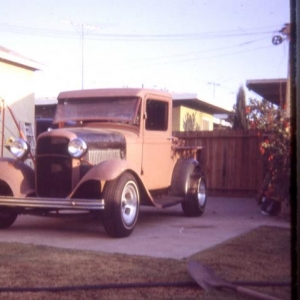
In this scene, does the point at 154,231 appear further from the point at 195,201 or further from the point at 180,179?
the point at 195,201

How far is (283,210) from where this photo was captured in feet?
35.9

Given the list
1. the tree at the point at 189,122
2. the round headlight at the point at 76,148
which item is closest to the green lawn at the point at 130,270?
the round headlight at the point at 76,148

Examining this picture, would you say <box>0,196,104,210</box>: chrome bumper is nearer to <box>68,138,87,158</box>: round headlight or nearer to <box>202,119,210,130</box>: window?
<box>68,138,87,158</box>: round headlight

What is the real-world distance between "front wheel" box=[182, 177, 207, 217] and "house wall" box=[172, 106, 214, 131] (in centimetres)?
991

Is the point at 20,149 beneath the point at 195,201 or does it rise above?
above

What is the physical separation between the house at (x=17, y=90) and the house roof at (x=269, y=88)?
6.09m

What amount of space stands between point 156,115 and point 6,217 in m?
2.87

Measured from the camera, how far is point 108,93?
987cm

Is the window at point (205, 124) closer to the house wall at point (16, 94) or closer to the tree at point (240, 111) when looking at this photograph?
the tree at point (240, 111)

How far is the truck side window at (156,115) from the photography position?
991cm

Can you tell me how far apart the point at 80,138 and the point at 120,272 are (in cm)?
289

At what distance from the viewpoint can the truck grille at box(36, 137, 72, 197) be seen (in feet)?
28.1

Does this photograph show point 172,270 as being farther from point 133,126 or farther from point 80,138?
point 133,126

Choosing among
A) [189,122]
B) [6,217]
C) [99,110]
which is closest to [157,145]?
[99,110]
